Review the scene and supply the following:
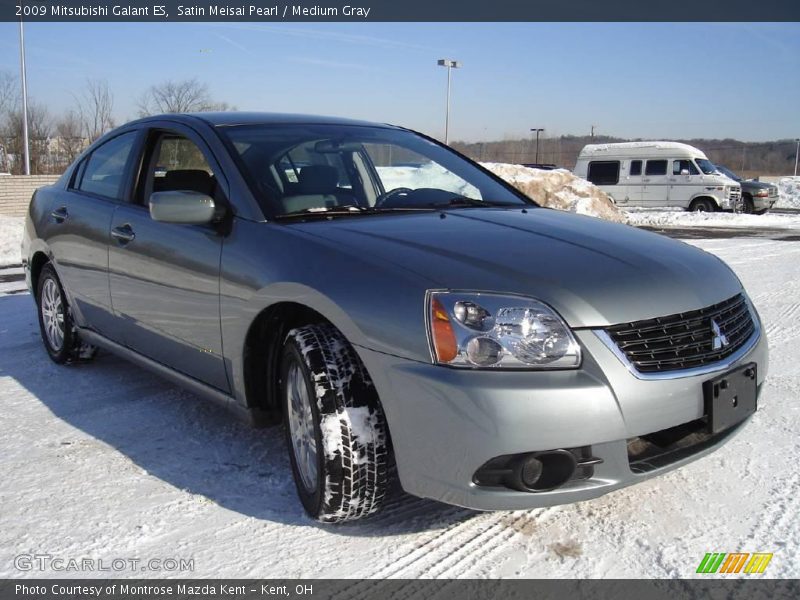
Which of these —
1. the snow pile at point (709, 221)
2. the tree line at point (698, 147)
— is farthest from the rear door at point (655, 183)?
the tree line at point (698, 147)

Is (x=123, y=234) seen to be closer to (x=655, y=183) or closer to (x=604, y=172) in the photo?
(x=655, y=183)

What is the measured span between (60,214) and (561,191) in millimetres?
16403

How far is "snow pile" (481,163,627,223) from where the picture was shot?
62.0ft

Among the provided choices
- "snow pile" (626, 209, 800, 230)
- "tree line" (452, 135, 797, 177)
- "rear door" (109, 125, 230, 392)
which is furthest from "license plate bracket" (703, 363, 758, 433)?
"tree line" (452, 135, 797, 177)

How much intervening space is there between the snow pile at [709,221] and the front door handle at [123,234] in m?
16.4

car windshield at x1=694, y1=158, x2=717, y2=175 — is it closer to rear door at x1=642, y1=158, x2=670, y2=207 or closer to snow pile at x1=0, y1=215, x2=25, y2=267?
rear door at x1=642, y1=158, x2=670, y2=207

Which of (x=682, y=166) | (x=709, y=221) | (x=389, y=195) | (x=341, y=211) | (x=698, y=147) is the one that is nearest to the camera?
(x=341, y=211)

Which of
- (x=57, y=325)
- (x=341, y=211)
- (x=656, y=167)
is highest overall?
(x=656, y=167)

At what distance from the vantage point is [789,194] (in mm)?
32688

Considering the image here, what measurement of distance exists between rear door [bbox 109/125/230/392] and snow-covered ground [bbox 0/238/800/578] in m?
0.39

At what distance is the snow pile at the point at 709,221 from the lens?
18478 mm

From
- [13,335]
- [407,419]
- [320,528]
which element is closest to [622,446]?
[407,419]

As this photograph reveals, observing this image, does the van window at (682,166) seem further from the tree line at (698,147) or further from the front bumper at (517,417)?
the tree line at (698,147)

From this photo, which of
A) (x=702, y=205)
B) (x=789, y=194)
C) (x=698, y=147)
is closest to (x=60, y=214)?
(x=702, y=205)
